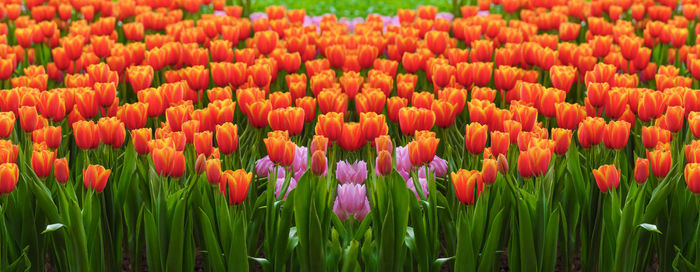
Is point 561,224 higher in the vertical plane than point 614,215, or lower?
lower

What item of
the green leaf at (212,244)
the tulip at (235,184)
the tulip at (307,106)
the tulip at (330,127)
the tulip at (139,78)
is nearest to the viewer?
the tulip at (235,184)

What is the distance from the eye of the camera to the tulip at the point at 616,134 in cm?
390

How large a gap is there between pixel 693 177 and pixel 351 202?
138 cm

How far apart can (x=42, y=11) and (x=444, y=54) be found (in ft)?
11.4

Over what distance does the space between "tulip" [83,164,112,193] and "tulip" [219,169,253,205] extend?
52 centimetres

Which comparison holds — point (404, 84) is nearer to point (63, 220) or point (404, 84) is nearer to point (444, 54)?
point (444, 54)

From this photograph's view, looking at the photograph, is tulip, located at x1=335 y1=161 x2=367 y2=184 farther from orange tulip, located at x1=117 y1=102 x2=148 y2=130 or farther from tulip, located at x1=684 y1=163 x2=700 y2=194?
tulip, located at x1=684 y1=163 x2=700 y2=194

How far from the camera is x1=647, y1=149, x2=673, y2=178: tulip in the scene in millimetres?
3684

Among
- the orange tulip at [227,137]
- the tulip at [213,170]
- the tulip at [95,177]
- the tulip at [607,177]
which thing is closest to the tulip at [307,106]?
the orange tulip at [227,137]

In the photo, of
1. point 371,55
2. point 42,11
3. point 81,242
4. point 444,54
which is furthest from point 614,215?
point 42,11

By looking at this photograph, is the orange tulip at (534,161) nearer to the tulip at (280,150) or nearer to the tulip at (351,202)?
the tulip at (351,202)

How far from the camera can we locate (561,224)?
4.07 meters

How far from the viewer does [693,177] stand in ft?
11.6

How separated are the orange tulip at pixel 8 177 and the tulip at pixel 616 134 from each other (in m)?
2.50
